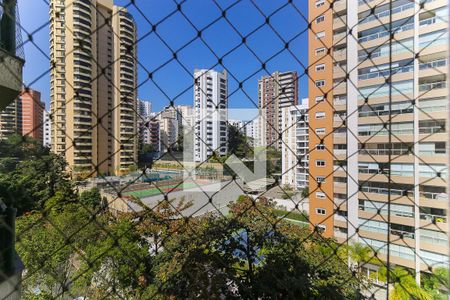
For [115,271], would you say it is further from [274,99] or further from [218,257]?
[274,99]

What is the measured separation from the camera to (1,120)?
72cm

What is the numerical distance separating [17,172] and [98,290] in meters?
2.55

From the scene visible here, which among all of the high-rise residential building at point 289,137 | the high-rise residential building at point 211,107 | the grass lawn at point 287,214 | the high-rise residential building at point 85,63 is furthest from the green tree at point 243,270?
the high-rise residential building at point 85,63

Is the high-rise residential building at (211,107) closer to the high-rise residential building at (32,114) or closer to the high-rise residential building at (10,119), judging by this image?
the high-rise residential building at (32,114)

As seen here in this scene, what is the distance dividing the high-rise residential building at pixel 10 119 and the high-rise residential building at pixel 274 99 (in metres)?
0.67

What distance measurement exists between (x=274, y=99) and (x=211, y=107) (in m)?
0.22

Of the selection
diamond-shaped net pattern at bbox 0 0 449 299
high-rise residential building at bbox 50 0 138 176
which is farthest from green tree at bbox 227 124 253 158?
high-rise residential building at bbox 50 0 138 176

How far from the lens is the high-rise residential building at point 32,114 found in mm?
539

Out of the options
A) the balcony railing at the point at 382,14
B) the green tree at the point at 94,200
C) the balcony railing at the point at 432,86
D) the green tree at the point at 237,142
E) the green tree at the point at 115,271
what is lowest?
the green tree at the point at 115,271

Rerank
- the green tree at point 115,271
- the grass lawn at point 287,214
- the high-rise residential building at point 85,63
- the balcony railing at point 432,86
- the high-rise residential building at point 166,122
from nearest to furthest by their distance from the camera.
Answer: the high-rise residential building at point 85,63 < the high-rise residential building at point 166,122 < the grass lawn at point 287,214 < the balcony railing at point 432,86 < the green tree at point 115,271

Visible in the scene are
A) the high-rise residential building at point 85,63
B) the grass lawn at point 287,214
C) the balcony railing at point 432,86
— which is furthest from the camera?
the balcony railing at point 432,86

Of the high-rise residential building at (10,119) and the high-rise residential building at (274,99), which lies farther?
the high-rise residential building at (274,99)

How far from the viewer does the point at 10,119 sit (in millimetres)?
716

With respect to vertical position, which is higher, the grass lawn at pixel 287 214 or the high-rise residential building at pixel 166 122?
the high-rise residential building at pixel 166 122
